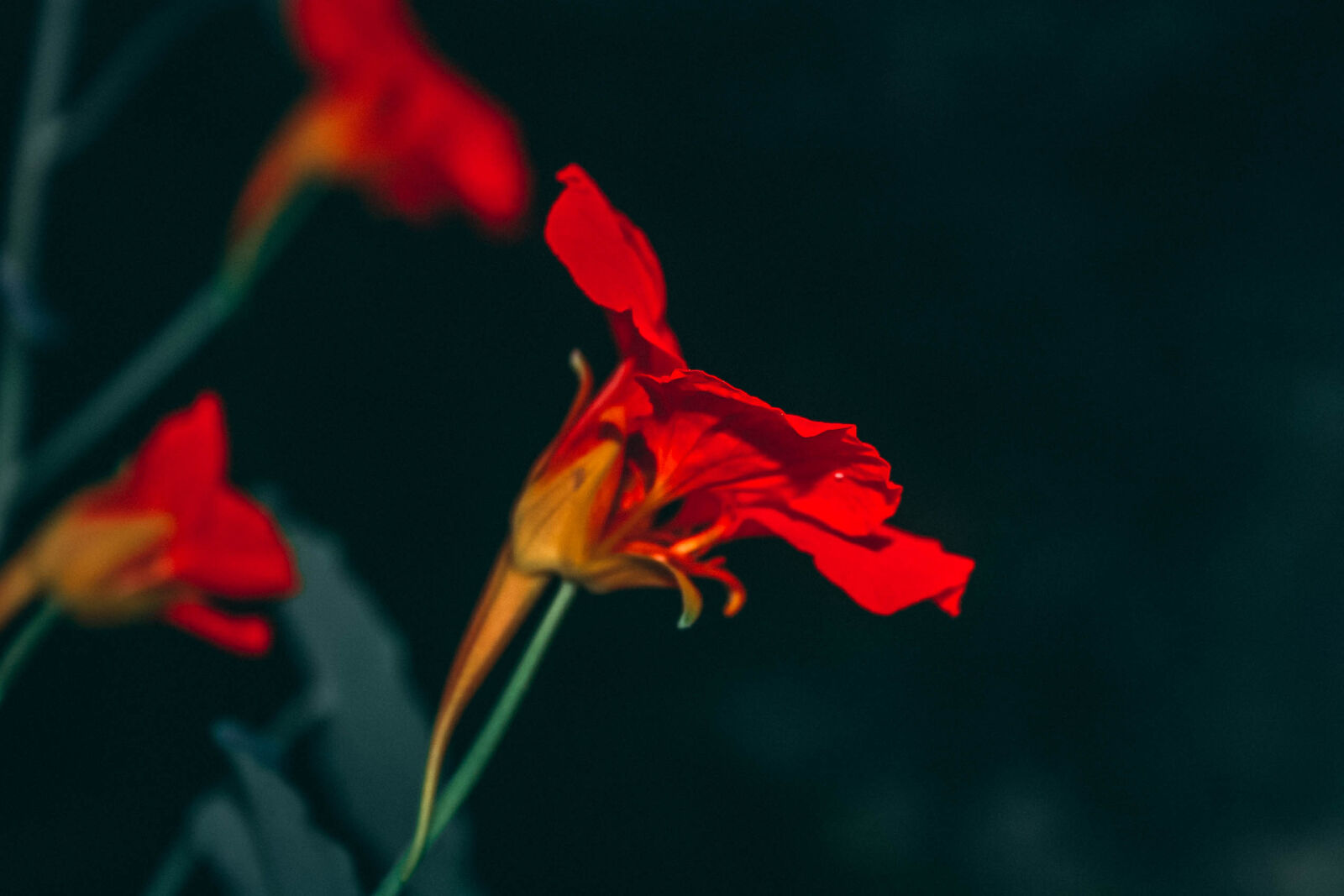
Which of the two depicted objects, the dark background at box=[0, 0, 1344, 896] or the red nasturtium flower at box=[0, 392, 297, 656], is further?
the dark background at box=[0, 0, 1344, 896]

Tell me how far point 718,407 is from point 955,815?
1.01 meters

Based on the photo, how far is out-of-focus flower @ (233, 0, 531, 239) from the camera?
570 mm

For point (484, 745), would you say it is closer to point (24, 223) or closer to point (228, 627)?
point (228, 627)

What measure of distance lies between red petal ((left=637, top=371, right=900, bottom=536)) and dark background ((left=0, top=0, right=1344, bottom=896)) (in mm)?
641

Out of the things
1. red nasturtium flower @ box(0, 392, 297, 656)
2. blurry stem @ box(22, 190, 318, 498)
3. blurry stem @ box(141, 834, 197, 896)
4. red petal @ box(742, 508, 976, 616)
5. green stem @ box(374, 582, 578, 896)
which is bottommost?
blurry stem @ box(141, 834, 197, 896)

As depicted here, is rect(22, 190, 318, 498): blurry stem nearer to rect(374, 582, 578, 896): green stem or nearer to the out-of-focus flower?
the out-of-focus flower

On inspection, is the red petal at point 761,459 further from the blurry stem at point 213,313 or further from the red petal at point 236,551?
the blurry stem at point 213,313

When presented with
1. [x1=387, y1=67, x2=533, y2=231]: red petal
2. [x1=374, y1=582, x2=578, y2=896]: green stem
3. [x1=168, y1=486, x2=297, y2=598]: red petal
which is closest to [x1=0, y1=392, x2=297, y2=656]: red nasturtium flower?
[x1=168, y1=486, x2=297, y2=598]: red petal

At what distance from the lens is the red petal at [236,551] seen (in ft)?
1.16

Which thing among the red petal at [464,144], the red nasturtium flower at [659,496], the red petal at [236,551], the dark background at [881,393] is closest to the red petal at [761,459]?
the red nasturtium flower at [659,496]

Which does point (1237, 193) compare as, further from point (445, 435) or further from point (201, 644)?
point (201, 644)

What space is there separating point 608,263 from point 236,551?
173 mm

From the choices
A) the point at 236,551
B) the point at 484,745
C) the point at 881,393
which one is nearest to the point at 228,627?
the point at 236,551

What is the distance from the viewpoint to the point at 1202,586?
49.3 inches
